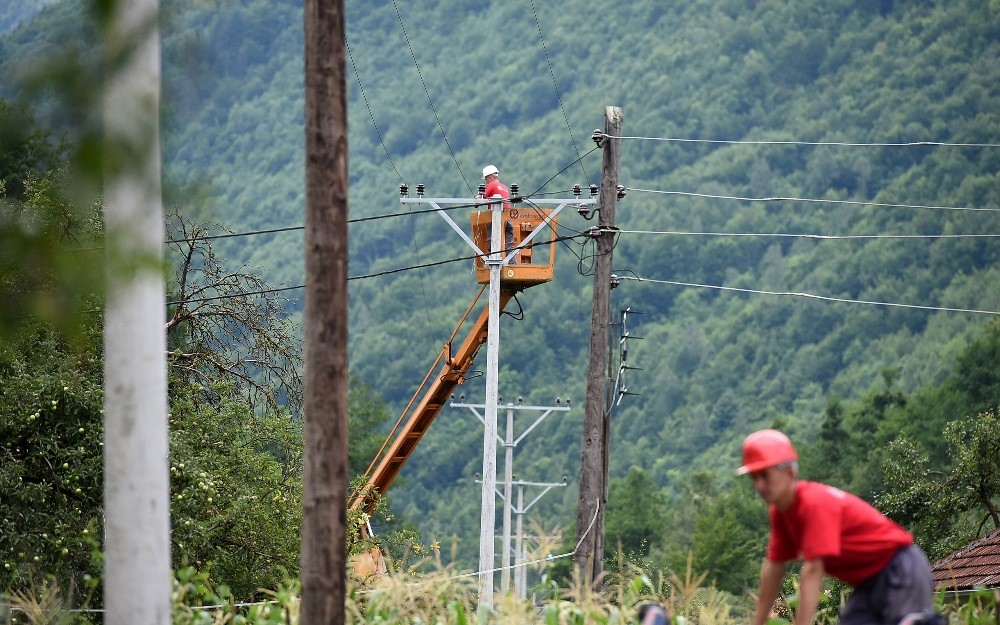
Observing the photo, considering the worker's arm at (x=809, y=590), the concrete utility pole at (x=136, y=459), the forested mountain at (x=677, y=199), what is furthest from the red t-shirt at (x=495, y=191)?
the forested mountain at (x=677, y=199)

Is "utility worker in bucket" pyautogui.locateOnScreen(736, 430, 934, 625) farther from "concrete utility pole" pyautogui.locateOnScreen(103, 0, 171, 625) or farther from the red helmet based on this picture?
"concrete utility pole" pyautogui.locateOnScreen(103, 0, 171, 625)

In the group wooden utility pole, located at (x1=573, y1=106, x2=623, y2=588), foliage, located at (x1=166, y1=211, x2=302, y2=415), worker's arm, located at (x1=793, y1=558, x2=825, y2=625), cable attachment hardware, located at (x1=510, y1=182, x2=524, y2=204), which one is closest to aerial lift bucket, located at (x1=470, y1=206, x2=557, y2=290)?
cable attachment hardware, located at (x1=510, y1=182, x2=524, y2=204)

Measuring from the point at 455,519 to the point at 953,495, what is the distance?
55.2m

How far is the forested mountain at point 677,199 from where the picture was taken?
99.8 m

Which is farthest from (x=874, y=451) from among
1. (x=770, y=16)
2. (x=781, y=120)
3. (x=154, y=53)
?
(x=770, y=16)

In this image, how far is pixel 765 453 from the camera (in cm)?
678

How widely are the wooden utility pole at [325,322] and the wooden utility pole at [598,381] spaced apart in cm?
1083

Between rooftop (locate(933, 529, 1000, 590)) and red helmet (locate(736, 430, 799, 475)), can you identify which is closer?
red helmet (locate(736, 430, 799, 475))

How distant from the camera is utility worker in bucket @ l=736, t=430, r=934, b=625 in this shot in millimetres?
6750

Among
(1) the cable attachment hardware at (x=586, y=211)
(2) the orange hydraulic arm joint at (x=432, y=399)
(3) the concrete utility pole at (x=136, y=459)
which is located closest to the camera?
(3) the concrete utility pole at (x=136, y=459)

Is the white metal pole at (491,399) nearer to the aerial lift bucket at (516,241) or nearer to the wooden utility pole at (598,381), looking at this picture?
the aerial lift bucket at (516,241)

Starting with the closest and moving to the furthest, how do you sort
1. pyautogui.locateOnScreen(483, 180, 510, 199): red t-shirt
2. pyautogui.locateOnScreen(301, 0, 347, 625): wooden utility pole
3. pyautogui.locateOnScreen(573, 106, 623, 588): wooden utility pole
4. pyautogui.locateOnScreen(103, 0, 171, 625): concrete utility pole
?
pyautogui.locateOnScreen(103, 0, 171, 625): concrete utility pole < pyautogui.locateOnScreen(301, 0, 347, 625): wooden utility pole < pyautogui.locateOnScreen(573, 106, 623, 588): wooden utility pole < pyautogui.locateOnScreen(483, 180, 510, 199): red t-shirt

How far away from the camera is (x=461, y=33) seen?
163500 mm

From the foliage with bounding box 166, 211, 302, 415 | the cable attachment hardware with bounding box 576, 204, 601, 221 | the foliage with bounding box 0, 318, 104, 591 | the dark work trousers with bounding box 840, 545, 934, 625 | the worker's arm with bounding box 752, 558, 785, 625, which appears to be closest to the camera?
the dark work trousers with bounding box 840, 545, 934, 625
